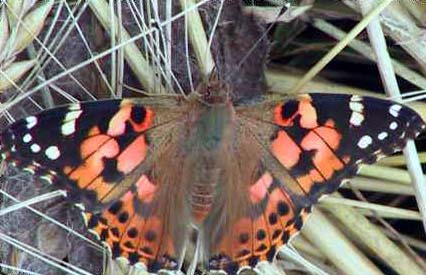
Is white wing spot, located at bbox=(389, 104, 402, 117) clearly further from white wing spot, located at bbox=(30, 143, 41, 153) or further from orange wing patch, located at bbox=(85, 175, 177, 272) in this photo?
white wing spot, located at bbox=(30, 143, 41, 153)

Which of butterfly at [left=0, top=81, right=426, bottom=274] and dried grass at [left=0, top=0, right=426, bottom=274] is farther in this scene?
dried grass at [left=0, top=0, right=426, bottom=274]

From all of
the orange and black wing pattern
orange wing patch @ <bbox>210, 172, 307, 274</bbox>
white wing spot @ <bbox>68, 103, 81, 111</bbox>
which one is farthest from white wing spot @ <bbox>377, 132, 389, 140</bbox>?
white wing spot @ <bbox>68, 103, 81, 111</bbox>

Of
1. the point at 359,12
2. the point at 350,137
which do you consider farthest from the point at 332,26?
the point at 350,137

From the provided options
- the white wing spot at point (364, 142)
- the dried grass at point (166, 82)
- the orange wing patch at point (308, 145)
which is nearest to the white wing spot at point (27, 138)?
the dried grass at point (166, 82)

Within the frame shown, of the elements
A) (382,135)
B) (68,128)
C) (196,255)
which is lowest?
(196,255)

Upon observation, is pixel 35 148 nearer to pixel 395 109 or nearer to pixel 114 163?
pixel 114 163

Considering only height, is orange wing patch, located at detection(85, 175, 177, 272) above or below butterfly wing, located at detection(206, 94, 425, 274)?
below

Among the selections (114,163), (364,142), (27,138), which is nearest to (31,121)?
(27,138)

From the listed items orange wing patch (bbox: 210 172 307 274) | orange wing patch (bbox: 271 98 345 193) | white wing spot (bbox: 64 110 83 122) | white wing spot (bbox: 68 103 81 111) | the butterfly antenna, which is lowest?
the butterfly antenna
